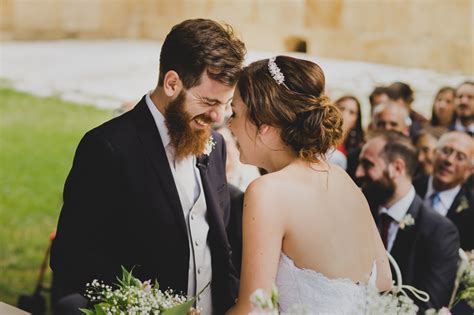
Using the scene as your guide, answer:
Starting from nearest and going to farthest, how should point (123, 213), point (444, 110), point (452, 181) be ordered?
point (123, 213), point (452, 181), point (444, 110)

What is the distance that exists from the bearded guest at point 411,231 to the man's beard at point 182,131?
5.25ft

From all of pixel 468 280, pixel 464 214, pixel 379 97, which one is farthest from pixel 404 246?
pixel 379 97

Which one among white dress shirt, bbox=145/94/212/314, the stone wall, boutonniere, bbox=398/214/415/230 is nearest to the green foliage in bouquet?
boutonniere, bbox=398/214/415/230

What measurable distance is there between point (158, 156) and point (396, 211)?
6.63ft

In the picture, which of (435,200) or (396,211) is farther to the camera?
(435,200)

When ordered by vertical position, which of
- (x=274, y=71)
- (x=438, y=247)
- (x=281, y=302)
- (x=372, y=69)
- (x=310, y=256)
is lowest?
(x=372, y=69)

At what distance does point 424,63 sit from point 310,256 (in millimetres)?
12603

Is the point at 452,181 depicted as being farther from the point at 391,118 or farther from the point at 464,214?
the point at 391,118

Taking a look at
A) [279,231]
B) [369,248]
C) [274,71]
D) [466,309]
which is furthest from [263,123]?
[466,309]

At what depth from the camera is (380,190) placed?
191 inches

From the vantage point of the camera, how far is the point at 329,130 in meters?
2.78

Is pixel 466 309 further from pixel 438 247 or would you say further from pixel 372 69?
pixel 372 69

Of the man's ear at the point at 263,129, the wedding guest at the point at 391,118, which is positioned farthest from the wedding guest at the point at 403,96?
the man's ear at the point at 263,129

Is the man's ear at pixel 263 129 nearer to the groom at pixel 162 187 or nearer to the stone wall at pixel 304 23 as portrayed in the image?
the groom at pixel 162 187
